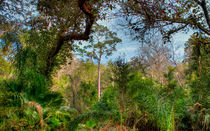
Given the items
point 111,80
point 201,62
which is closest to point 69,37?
point 111,80

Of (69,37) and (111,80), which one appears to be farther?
(69,37)

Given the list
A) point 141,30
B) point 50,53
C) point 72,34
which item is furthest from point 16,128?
point 50,53

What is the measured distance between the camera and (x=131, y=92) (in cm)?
353

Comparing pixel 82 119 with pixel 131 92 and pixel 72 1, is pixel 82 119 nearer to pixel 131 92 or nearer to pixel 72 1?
pixel 131 92

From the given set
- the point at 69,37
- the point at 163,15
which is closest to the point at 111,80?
the point at 163,15

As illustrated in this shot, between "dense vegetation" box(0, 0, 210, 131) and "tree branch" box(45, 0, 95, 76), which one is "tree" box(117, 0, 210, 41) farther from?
"tree branch" box(45, 0, 95, 76)

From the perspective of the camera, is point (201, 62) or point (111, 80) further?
point (201, 62)

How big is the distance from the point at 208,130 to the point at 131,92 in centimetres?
169

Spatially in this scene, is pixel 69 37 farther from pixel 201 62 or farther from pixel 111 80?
pixel 201 62

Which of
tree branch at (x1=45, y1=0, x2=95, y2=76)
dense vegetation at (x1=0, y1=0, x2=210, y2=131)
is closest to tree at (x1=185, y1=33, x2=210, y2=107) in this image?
dense vegetation at (x1=0, y1=0, x2=210, y2=131)

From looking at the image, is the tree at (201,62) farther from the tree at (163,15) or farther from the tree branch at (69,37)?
the tree branch at (69,37)

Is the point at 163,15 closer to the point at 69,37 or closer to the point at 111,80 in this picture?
the point at 111,80

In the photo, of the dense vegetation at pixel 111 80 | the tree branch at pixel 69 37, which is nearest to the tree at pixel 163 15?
the dense vegetation at pixel 111 80

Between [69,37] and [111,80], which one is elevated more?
[69,37]
